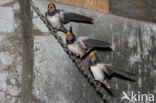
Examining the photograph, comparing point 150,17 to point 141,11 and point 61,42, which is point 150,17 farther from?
point 61,42

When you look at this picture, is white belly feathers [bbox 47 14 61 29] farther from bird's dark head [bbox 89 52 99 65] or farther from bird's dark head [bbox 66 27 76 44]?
bird's dark head [bbox 89 52 99 65]

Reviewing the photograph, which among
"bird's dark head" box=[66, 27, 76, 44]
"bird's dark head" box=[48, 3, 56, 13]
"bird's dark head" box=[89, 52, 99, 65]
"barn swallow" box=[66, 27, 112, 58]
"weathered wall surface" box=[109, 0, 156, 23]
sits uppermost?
"bird's dark head" box=[48, 3, 56, 13]

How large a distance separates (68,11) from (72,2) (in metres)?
0.17

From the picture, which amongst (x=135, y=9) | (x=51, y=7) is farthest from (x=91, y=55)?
(x=135, y=9)

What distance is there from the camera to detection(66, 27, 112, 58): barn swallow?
2734mm

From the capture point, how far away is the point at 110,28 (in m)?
3.19

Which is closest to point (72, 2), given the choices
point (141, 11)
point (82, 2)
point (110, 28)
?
point (82, 2)

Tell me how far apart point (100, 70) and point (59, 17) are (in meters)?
0.71

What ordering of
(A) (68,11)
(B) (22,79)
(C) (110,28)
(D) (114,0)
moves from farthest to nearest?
(D) (114,0) → (C) (110,28) → (A) (68,11) → (B) (22,79)

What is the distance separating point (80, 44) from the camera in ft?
9.05

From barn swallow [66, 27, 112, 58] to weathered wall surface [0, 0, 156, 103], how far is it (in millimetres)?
124

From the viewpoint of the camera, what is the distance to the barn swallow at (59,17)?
8.96ft

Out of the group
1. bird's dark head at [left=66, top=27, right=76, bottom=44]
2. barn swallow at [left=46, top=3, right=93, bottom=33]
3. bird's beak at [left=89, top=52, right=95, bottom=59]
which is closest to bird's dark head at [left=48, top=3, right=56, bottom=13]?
barn swallow at [left=46, top=3, right=93, bottom=33]

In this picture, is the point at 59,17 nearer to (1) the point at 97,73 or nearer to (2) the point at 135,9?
(1) the point at 97,73
